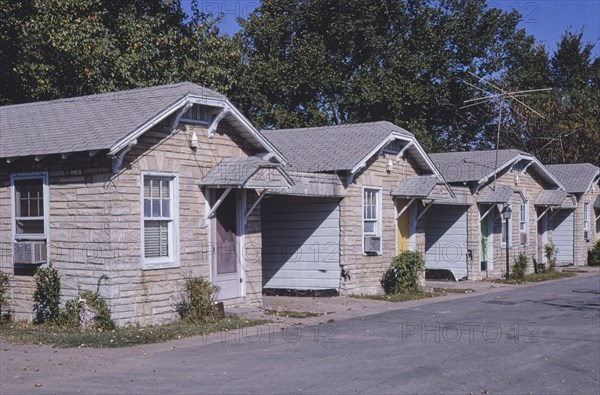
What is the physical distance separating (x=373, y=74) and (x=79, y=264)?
93.2 ft

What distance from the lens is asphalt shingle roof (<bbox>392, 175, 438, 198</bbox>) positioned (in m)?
22.1


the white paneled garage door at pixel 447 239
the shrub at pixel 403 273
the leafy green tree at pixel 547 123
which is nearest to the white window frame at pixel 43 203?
the shrub at pixel 403 273

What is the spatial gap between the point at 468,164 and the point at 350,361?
18416 millimetres

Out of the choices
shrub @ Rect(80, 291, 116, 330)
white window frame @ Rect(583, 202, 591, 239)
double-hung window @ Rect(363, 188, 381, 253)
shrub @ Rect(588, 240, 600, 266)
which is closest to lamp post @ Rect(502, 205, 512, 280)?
double-hung window @ Rect(363, 188, 381, 253)

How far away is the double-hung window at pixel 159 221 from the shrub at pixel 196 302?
Result: 58 centimetres

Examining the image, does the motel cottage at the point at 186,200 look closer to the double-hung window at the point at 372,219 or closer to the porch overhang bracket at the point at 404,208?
the double-hung window at the point at 372,219

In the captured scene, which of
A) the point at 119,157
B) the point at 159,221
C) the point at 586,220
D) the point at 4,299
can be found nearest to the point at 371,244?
the point at 159,221

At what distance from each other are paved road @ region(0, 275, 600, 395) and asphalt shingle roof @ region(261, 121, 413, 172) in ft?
18.0

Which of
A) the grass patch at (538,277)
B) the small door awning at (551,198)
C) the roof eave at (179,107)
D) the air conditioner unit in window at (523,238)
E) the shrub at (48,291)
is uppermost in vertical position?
the roof eave at (179,107)

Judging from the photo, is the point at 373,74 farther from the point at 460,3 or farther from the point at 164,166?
the point at 164,166

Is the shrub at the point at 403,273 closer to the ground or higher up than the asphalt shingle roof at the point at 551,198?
closer to the ground

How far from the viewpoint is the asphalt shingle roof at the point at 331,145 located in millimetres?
20719

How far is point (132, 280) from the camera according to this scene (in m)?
14.5

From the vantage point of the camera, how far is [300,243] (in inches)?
830
